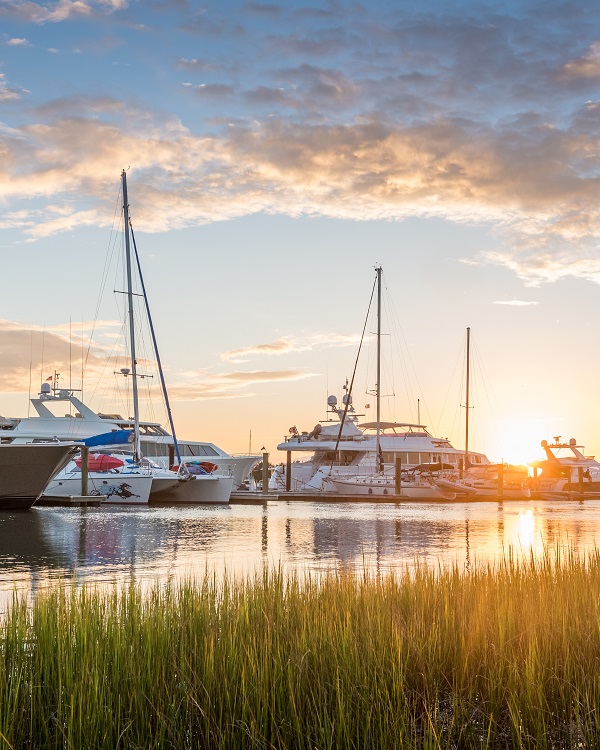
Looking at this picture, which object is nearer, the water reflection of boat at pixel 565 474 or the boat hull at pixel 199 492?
the boat hull at pixel 199 492

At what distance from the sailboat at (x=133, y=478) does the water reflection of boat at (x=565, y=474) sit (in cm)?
3382

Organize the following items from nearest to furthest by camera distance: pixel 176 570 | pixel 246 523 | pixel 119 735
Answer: pixel 119 735
pixel 176 570
pixel 246 523

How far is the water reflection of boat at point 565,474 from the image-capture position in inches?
2908

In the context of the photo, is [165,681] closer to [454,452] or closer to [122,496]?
[122,496]

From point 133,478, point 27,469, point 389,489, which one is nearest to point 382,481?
point 389,489

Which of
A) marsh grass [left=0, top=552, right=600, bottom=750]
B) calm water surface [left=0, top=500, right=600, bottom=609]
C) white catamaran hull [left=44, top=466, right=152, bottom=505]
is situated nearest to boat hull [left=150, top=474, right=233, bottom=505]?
white catamaran hull [left=44, top=466, right=152, bottom=505]

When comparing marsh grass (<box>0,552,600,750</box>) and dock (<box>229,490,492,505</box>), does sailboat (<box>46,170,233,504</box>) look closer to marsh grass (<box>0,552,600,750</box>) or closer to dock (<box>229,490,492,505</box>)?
dock (<box>229,490,492,505</box>)

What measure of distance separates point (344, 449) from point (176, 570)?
48.2 metres

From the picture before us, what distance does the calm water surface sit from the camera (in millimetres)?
18016

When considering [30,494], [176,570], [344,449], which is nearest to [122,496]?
[30,494]

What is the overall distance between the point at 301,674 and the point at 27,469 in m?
32.8

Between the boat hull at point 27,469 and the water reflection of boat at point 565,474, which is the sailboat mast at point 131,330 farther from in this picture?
the water reflection of boat at point 565,474

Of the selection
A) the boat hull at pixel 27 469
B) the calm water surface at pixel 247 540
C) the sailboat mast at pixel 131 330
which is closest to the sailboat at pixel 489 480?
the calm water surface at pixel 247 540

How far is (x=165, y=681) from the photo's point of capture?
5.90 meters
